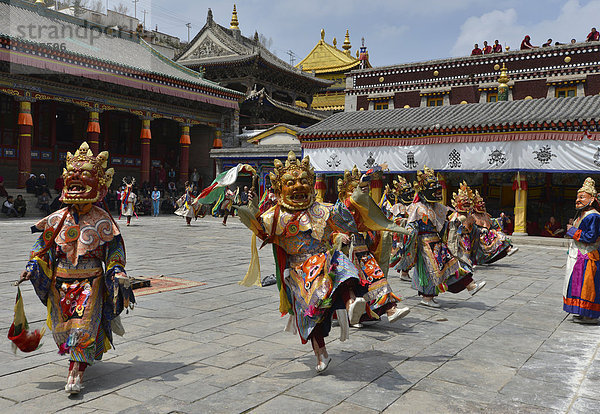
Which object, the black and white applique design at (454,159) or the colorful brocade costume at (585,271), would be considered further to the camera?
the black and white applique design at (454,159)

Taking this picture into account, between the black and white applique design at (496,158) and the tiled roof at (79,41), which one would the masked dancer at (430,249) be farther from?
the tiled roof at (79,41)

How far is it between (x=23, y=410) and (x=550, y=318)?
222 inches

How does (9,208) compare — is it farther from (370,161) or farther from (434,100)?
(434,100)

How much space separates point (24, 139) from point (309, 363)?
21025 millimetres

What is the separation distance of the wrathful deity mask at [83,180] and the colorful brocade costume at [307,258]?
1.15 metres

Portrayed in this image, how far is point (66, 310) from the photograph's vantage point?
3.88 meters

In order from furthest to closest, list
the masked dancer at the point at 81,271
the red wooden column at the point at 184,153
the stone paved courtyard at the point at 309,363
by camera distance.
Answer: the red wooden column at the point at 184,153 < the masked dancer at the point at 81,271 < the stone paved courtyard at the point at 309,363

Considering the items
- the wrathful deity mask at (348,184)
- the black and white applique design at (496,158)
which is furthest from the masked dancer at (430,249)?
the black and white applique design at (496,158)

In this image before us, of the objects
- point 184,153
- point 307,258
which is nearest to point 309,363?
point 307,258

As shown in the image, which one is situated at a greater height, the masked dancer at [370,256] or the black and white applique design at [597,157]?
the black and white applique design at [597,157]

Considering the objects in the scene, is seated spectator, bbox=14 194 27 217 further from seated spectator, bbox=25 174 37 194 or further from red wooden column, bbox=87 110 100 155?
red wooden column, bbox=87 110 100 155

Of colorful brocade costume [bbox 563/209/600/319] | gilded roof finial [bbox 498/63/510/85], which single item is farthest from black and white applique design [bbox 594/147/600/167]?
colorful brocade costume [bbox 563/209/600/319]

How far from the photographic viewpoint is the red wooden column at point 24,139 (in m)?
21.3

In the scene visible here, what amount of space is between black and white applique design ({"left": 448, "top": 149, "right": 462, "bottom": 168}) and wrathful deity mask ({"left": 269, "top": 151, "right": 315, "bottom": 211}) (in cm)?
1484
